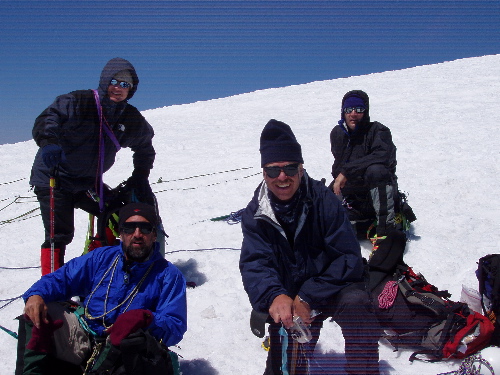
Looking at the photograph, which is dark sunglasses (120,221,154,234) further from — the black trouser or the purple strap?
the purple strap

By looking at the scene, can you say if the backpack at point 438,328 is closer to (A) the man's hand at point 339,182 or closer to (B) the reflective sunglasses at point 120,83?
(A) the man's hand at point 339,182

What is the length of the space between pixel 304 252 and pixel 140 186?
202 centimetres

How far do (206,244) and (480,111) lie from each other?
9.53 meters

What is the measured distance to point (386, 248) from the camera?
10.6 feet

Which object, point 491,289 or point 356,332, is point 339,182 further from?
point 356,332

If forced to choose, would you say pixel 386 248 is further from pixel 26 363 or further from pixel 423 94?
pixel 423 94

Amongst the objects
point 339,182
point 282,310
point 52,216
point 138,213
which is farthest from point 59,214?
point 339,182

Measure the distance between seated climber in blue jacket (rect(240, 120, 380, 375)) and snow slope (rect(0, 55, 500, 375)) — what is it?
540 millimetres

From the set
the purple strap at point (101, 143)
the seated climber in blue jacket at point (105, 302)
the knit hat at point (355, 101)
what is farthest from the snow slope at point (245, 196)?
the knit hat at point (355, 101)

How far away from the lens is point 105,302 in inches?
98.0

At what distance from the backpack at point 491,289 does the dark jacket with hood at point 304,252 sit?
1.06 metres

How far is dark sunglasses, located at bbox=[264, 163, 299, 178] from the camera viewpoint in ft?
7.73

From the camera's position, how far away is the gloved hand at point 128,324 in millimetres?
2076

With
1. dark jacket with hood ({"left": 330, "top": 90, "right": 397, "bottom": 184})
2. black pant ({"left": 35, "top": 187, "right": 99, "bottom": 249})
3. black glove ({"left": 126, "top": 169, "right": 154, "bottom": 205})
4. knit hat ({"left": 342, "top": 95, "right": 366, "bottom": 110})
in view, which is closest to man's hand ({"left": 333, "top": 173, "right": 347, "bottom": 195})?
dark jacket with hood ({"left": 330, "top": 90, "right": 397, "bottom": 184})
